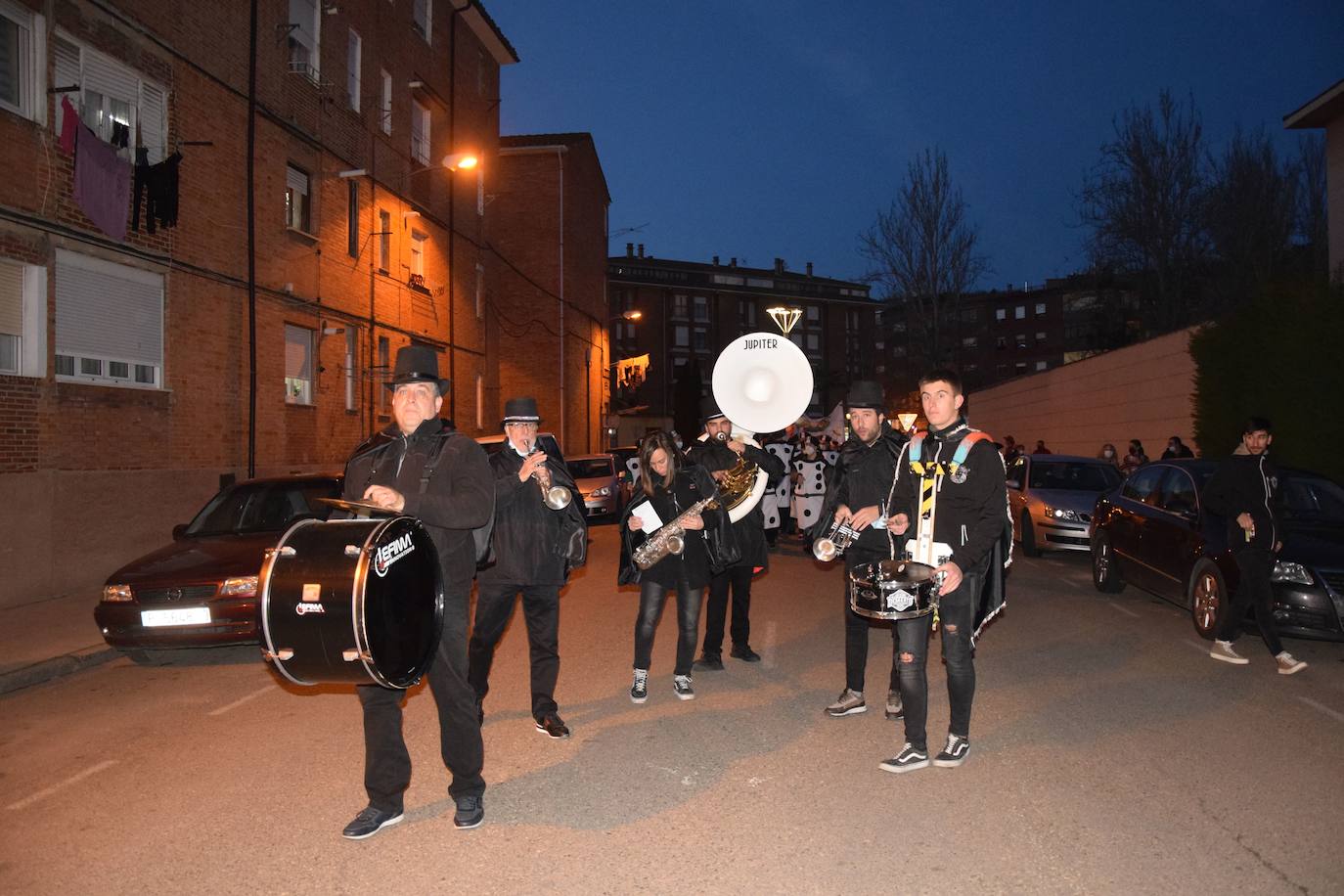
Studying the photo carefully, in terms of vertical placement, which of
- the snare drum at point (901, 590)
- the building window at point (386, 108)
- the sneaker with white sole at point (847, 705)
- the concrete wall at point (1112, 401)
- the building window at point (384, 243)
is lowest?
the sneaker with white sole at point (847, 705)

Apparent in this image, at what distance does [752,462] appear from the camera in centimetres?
750

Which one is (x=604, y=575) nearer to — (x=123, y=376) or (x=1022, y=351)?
(x=123, y=376)

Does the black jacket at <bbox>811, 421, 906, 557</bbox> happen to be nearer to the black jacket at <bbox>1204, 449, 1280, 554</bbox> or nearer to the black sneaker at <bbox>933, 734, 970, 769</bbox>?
the black sneaker at <bbox>933, 734, 970, 769</bbox>

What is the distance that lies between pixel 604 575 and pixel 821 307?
3062 inches

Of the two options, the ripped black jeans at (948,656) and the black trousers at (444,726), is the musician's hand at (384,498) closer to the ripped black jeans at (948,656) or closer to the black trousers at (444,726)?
the black trousers at (444,726)

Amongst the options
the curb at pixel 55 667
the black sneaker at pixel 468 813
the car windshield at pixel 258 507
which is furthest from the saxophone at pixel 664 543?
the curb at pixel 55 667

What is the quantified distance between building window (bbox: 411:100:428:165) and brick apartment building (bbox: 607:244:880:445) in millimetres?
44001

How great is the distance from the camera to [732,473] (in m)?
7.34

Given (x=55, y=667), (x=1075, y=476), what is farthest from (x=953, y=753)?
(x=1075, y=476)

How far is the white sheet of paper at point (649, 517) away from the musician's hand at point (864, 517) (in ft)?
5.00

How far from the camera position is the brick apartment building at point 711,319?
7700cm

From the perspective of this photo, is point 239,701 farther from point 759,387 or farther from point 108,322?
point 108,322

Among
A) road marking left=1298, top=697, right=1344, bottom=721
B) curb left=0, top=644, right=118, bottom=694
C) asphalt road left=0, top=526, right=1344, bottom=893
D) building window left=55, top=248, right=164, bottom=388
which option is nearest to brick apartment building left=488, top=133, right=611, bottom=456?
building window left=55, top=248, right=164, bottom=388

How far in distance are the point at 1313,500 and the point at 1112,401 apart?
1916cm
